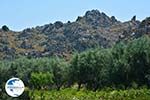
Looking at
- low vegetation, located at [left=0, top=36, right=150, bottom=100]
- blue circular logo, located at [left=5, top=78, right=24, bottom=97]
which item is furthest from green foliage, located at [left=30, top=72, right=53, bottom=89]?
blue circular logo, located at [left=5, top=78, right=24, bottom=97]

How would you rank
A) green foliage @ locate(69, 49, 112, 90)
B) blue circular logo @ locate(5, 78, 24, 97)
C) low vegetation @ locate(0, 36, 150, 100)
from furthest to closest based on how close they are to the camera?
1. green foliage @ locate(69, 49, 112, 90)
2. low vegetation @ locate(0, 36, 150, 100)
3. blue circular logo @ locate(5, 78, 24, 97)

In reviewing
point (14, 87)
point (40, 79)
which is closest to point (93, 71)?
point (40, 79)

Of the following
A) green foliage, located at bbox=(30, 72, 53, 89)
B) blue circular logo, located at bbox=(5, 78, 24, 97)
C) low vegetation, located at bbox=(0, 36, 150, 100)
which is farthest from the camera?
green foliage, located at bbox=(30, 72, 53, 89)

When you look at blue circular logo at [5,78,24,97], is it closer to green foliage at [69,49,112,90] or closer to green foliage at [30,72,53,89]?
green foliage at [69,49,112,90]

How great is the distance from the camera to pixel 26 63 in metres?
100

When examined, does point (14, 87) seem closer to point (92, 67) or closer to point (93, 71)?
point (92, 67)

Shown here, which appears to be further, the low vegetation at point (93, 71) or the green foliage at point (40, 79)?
the green foliage at point (40, 79)

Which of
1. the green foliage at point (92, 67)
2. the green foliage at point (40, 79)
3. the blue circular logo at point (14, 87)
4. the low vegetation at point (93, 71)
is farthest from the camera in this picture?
the green foliage at point (40, 79)

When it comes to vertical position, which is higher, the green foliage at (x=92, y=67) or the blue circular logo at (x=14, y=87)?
the green foliage at (x=92, y=67)

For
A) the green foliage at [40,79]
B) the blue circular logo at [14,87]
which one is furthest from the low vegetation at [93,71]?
the blue circular logo at [14,87]

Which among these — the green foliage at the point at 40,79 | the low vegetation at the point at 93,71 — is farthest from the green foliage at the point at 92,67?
the green foliage at the point at 40,79

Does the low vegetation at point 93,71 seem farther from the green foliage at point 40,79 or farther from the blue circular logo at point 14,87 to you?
the blue circular logo at point 14,87

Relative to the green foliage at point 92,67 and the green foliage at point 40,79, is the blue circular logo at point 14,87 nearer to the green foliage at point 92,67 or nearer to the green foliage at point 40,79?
the green foliage at point 92,67

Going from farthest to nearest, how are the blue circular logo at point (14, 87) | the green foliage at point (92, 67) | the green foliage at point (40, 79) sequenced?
1. the green foliage at point (40, 79)
2. the green foliage at point (92, 67)
3. the blue circular logo at point (14, 87)
